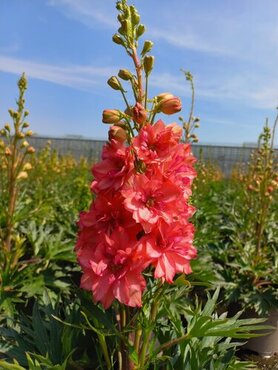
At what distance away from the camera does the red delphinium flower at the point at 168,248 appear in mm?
1482

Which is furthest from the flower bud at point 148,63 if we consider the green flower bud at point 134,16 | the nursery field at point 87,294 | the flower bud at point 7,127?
the flower bud at point 7,127

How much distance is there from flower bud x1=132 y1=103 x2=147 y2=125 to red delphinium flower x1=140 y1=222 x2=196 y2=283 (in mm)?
381

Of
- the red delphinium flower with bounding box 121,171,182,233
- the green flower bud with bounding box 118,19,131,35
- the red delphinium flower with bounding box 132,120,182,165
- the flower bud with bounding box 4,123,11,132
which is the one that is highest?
the green flower bud with bounding box 118,19,131,35

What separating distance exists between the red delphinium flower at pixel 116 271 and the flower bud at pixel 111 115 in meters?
0.41

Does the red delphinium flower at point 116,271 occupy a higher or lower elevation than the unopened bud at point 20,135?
lower

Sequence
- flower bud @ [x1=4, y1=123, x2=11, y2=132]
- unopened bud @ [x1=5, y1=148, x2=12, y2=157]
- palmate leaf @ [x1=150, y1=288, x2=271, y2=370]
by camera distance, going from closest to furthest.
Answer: palmate leaf @ [x1=150, y1=288, x2=271, y2=370] < unopened bud @ [x1=5, y1=148, x2=12, y2=157] < flower bud @ [x1=4, y1=123, x2=11, y2=132]

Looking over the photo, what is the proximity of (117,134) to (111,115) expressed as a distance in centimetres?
9

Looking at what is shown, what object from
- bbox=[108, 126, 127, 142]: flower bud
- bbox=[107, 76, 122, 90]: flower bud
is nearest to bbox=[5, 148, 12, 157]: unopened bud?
bbox=[107, 76, 122, 90]: flower bud

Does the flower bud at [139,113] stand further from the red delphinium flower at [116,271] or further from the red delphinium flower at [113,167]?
the red delphinium flower at [116,271]

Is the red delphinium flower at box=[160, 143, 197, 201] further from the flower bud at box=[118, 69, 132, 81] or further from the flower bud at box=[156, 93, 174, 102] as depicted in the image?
the flower bud at box=[118, 69, 132, 81]

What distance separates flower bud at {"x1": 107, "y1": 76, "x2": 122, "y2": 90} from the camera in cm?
165

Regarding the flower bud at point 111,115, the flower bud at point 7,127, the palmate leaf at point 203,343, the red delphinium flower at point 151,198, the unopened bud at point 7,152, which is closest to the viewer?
the red delphinium flower at point 151,198

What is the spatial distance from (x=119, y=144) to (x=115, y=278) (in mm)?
478

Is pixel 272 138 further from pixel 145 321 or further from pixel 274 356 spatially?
pixel 145 321
